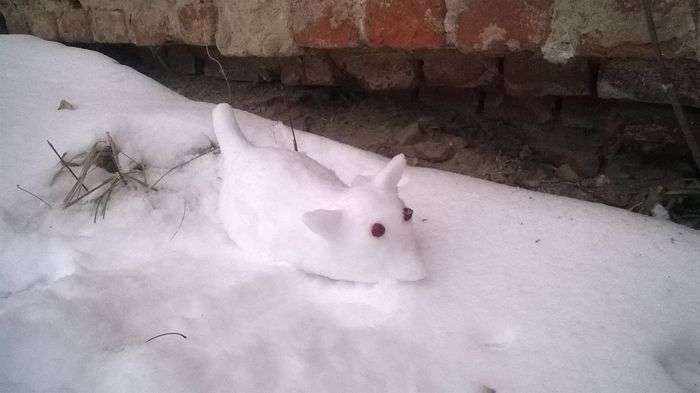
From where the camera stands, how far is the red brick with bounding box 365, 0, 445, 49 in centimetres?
162

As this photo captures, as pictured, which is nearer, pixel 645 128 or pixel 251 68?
pixel 645 128

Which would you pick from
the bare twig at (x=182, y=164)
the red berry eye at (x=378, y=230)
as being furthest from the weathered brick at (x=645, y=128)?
the bare twig at (x=182, y=164)

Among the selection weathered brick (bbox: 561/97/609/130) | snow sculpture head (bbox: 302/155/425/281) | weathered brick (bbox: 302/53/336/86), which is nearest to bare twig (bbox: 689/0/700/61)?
weathered brick (bbox: 561/97/609/130)

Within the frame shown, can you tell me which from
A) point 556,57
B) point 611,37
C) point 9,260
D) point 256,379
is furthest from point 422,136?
point 9,260

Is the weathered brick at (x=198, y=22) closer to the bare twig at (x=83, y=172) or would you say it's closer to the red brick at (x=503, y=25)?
the bare twig at (x=83, y=172)

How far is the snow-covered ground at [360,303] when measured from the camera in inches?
36.4

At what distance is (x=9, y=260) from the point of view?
4.32ft

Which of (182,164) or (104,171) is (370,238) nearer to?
(182,164)

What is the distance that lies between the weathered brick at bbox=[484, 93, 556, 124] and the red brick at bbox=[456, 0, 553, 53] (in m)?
0.36

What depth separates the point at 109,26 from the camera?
280 centimetres

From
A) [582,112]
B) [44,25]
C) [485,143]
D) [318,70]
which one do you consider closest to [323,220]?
[485,143]

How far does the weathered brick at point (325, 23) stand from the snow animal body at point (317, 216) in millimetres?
711

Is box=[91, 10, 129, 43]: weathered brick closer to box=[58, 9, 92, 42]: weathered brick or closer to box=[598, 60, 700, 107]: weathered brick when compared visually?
box=[58, 9, 92, 42]: weathered brick

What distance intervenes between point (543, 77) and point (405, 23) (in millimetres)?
548
